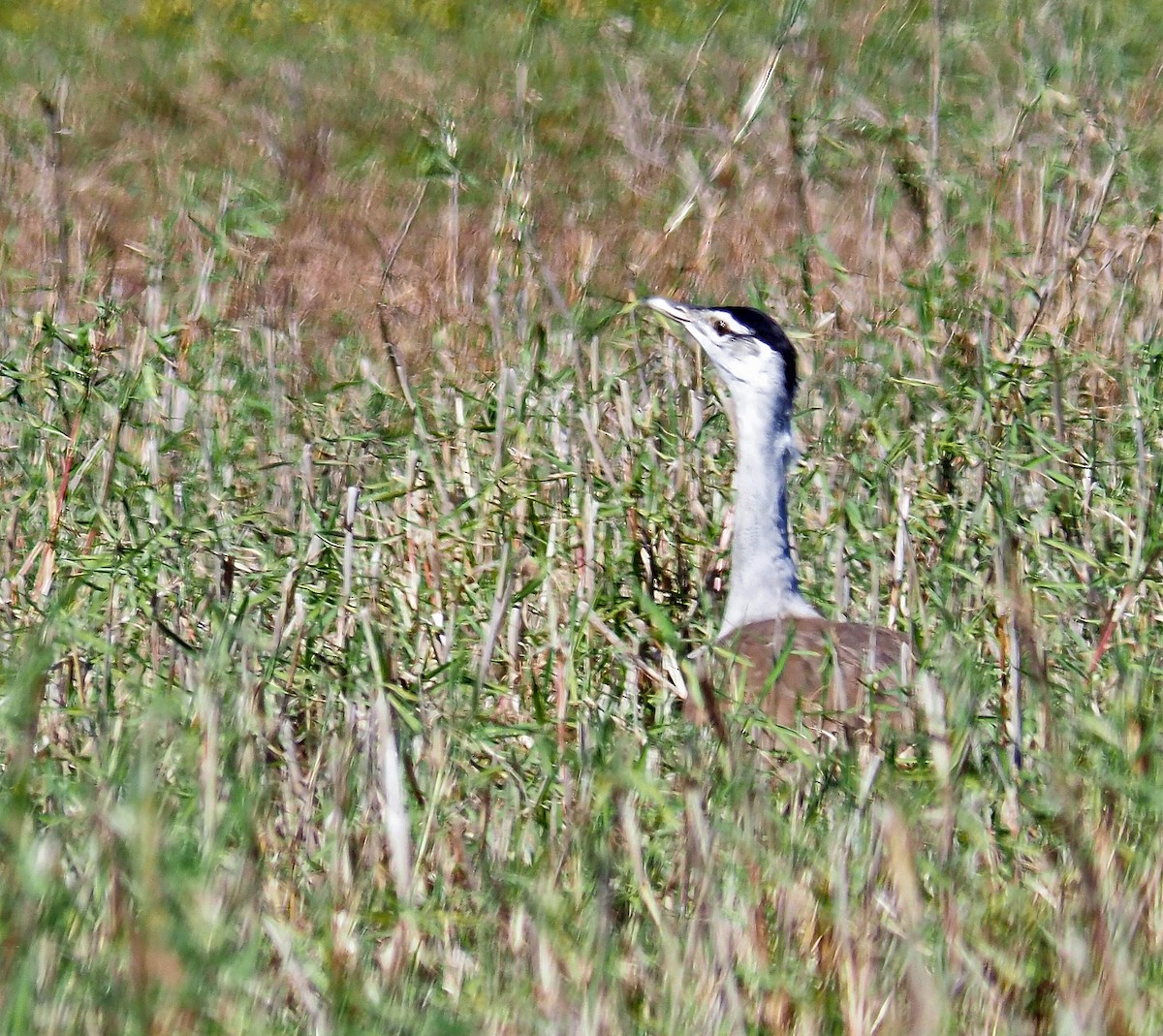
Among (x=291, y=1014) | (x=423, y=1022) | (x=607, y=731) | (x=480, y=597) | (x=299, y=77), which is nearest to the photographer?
(x=423, y=1022)

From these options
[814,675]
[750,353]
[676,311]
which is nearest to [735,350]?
[750,353]

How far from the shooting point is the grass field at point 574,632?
1.94 meters

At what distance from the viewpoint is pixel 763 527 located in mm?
3635

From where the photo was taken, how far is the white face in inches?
148

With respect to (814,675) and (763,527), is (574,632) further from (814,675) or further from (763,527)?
(763,527)

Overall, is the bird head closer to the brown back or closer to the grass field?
the grass field

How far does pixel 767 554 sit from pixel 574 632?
86 centimetres

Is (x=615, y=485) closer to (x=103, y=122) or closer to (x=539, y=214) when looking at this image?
(x=539, y=214)

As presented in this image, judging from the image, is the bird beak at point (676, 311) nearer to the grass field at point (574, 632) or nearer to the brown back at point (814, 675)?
the grass field at point (574, 632)

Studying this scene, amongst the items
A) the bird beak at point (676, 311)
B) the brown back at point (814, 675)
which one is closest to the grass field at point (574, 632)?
the brown back at point (814, 675)

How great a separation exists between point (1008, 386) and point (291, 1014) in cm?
256

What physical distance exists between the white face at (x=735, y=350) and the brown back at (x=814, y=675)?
2.06 feet

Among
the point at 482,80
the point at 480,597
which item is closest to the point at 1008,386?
the point at 480,597

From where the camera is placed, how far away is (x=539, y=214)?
310 inches
